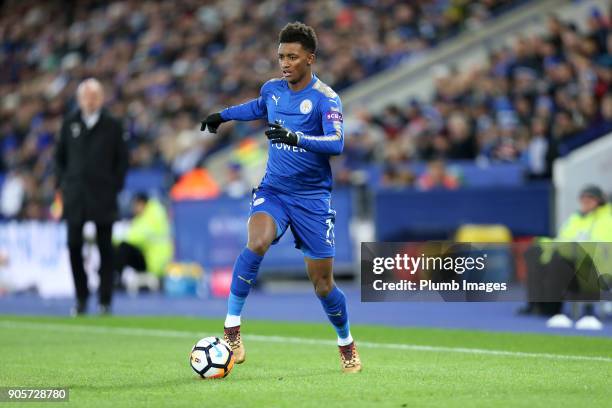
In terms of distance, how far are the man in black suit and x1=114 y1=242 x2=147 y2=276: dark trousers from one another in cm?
450

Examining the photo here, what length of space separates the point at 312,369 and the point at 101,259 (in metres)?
6.06

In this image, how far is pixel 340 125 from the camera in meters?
8.08

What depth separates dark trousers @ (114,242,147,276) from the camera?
741 inches

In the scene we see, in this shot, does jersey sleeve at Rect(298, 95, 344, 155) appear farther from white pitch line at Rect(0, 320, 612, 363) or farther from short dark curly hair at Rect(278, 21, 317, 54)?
white pitch line at Rect(0, 320, 612, 363)

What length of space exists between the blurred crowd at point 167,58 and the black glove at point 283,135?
48.0ft

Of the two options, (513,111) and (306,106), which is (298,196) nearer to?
(306,106)

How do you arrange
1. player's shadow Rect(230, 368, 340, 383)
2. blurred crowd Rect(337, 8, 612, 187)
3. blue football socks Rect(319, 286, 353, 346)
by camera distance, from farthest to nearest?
1. blurred crowd Rect(337, 8, 612, 187)
2. blue football socks Rect(319, 286, 353, 346)
3. player's shadow Rect(230, 368, 340, 383)

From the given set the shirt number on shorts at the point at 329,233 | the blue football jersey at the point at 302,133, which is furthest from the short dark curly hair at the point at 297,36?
the shirt number on shorts at the point at 329,233

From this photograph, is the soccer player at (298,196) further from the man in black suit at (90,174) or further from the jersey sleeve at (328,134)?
the man in black suit at (90,174)

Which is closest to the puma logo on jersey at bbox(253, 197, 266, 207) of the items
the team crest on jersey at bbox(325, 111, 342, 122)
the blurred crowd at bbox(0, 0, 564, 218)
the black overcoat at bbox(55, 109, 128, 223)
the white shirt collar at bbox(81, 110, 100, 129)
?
the team crest on jersey at bbox(325, 111, 342, 122)

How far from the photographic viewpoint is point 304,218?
8.24 metres

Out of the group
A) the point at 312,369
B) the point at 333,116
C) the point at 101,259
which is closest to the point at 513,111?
the point at 101,259

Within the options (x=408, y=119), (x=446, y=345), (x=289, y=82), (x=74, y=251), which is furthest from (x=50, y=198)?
(x=289, y=82)

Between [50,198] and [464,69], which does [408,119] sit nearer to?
[464,69]
